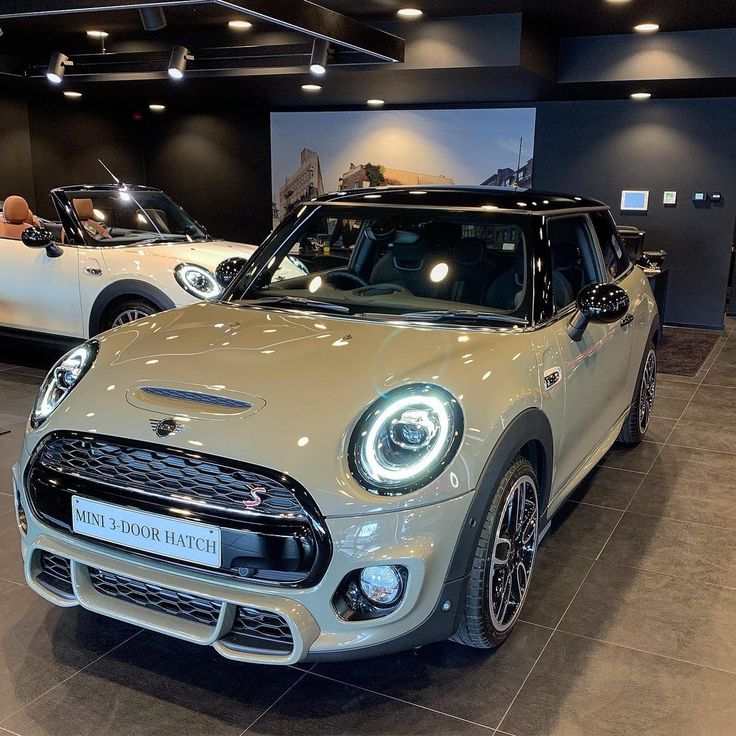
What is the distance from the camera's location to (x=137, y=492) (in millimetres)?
1808

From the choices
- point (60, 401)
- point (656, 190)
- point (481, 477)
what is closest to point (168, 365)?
point (60, 401)

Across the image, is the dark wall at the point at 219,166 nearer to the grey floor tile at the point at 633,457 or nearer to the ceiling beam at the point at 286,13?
the ceiling beam at the point at 286,13

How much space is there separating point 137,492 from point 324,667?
737 millimetres

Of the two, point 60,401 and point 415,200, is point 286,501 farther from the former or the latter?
point 415,200

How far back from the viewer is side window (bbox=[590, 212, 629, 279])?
3.23 m

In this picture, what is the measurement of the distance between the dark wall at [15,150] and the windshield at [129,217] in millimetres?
4793

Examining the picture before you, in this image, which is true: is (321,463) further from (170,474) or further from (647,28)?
(647,28)

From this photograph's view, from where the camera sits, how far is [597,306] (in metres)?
2.42

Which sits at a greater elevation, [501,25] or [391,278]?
[501,25]

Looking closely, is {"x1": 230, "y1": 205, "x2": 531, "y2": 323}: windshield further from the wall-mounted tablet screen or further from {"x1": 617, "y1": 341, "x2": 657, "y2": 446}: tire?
the wall-mounted tablet screen

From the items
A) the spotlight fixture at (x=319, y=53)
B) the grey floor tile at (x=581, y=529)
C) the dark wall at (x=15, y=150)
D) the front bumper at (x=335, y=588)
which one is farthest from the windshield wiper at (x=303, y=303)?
the dark wall at (x=15, y=150)

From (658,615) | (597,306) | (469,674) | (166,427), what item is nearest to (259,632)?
(166,427)

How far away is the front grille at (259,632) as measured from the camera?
5.72 feet

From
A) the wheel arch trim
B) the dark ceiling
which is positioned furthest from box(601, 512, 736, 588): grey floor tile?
the dark ceiling
